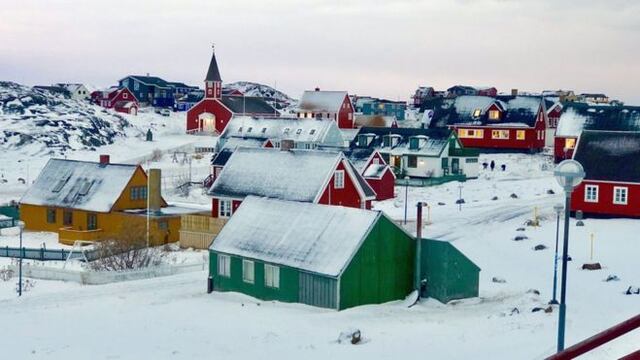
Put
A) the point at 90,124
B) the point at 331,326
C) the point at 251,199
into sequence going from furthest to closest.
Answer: the point at 90,124 < the point at 251,199 < the point at 331,326

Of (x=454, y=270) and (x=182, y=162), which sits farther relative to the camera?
(x=182, y=162)

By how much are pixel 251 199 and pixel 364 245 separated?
772 centimetres

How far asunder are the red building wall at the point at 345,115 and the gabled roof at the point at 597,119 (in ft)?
119

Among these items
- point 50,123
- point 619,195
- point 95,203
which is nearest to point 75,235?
point 95,203

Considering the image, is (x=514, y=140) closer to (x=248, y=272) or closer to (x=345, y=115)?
(x=345, y=115)

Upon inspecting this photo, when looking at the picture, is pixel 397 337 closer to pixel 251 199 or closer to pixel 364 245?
pixel 364 245

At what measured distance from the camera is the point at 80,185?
53.6 meters

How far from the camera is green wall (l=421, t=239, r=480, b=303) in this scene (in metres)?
30.5

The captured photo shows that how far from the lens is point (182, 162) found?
282 feet

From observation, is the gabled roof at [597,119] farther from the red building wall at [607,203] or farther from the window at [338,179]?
the window at [338,179]

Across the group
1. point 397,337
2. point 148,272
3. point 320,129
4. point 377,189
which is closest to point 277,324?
point 397,337

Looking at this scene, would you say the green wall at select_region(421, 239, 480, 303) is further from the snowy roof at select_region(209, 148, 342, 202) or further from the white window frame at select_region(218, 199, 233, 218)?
the white window frame at select_region(218, 199, 233, 218)

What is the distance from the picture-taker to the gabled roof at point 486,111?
85438mm

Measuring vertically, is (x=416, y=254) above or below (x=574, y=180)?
below
